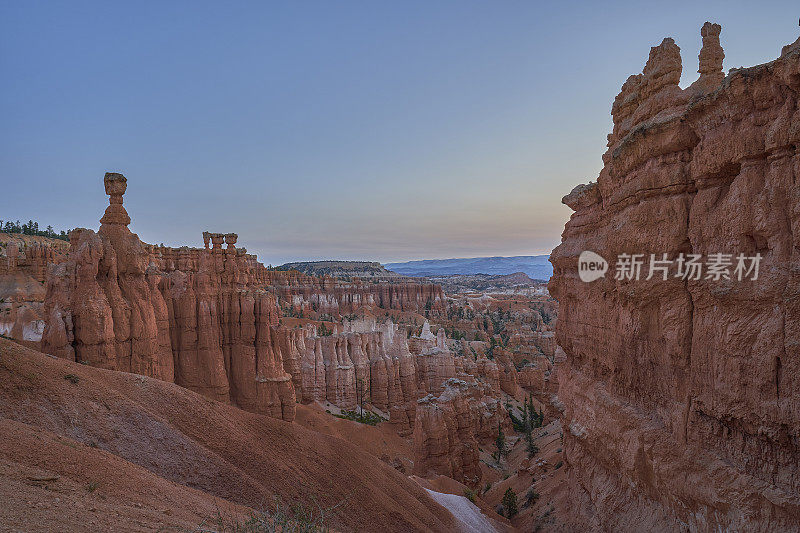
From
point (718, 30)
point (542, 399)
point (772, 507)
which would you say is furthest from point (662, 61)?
point (542, 399)

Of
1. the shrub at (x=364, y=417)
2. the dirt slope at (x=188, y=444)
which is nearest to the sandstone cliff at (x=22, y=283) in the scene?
the dirt slope at (x=188, y=444)

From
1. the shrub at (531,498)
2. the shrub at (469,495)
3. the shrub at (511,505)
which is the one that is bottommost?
the shrub at (469,495)

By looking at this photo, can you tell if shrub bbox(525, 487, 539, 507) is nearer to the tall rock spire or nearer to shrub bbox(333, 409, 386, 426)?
the tall rock spire

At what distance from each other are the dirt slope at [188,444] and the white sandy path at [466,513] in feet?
3.10

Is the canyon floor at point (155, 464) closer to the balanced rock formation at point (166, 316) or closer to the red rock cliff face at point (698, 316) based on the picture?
the balanced rock formation at point (166, 316)

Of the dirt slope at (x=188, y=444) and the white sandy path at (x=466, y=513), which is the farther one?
the white sandy path at (x=466, y=513)

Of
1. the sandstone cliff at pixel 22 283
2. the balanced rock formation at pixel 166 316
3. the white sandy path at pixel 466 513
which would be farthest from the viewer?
the sandstone cliff at pixel 22 283

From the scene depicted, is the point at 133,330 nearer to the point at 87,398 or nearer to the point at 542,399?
the point at 87,398

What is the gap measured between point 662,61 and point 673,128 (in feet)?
9.85

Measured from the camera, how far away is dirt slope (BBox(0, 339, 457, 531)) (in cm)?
1023

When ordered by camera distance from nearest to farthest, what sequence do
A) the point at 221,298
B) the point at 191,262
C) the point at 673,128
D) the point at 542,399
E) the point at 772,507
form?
the point at 772,507 → the point at 673,128 → the point at 221,298 → the point at 191,262 → the point at 542,399

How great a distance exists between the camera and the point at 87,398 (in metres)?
11.7

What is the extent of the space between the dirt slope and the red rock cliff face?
288 inches

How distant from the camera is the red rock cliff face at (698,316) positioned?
725cm
